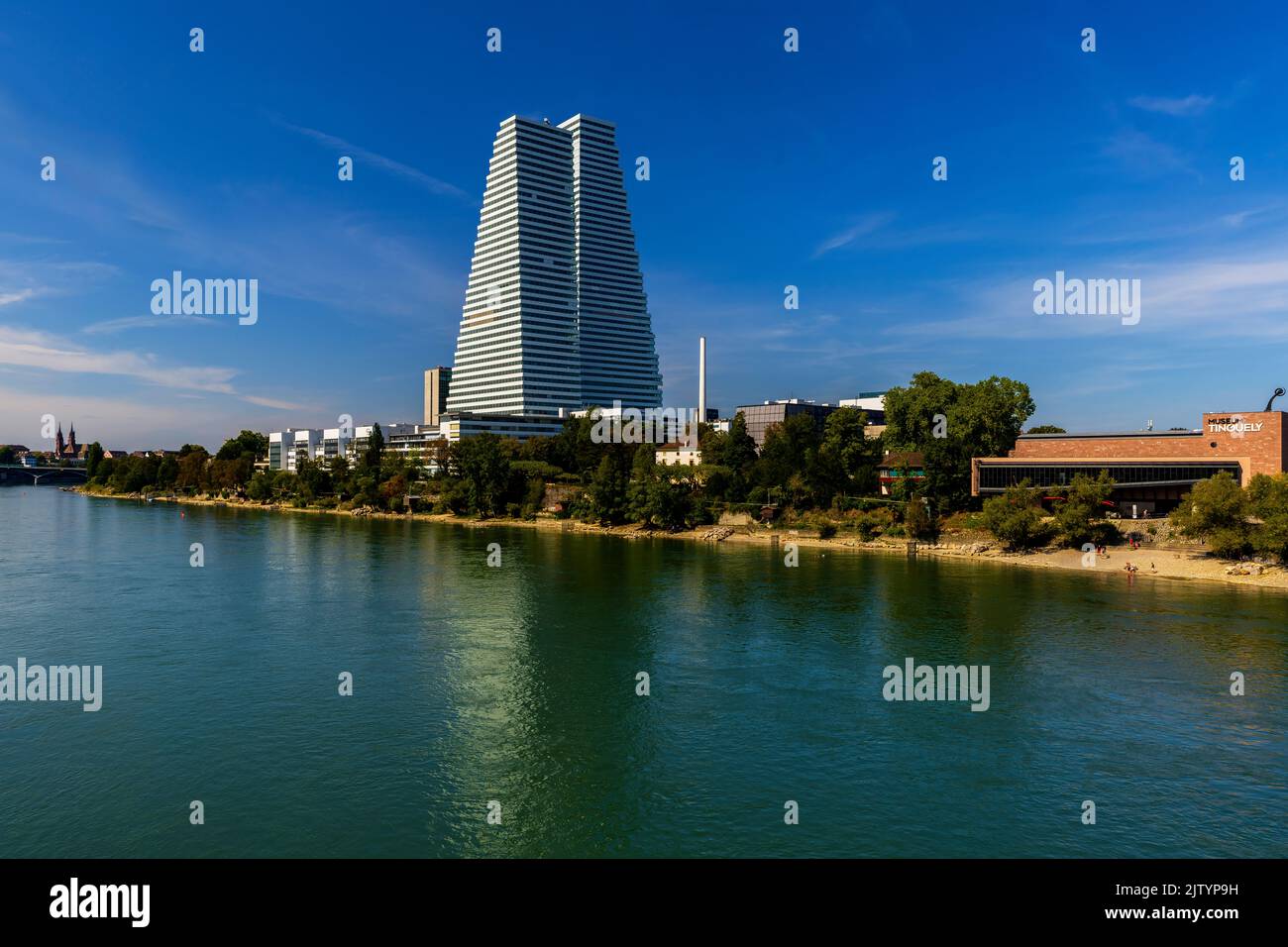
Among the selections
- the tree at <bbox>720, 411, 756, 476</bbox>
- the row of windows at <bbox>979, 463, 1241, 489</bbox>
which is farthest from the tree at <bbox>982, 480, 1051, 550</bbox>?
the tree at <bbox>720, 411, 756, 476</bbox>

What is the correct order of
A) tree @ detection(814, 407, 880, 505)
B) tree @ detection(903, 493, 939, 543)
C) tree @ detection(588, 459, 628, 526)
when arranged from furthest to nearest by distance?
1. tree @ detection(588, 459, 628, 526)
2. tree @ detection(814, 407, 880, 505)
3. tree @ detection(903, 493, 939, 543)

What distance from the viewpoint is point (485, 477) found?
136m

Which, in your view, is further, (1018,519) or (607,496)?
(607,496)

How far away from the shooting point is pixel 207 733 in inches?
1252

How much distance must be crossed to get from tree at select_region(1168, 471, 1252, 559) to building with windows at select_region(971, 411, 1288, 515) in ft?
43.0

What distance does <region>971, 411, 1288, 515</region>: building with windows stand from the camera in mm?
83062

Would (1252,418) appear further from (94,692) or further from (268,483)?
(268,483)

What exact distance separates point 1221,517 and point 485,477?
106 meters

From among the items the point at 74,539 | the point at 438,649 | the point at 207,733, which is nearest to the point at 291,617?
the point at 438,649

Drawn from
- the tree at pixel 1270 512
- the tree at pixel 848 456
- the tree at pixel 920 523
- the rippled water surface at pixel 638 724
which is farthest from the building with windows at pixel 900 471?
the rippled water surface at pixel 638 724

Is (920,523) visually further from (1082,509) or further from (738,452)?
(738,452)
